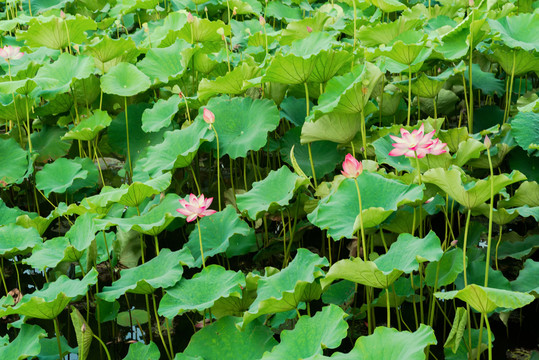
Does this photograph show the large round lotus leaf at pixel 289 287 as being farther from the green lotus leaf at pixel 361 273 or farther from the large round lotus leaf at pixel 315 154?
the large round lotus leaf at pixel 315 154

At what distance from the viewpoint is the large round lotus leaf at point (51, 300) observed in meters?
1.44

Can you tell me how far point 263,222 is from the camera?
198cm

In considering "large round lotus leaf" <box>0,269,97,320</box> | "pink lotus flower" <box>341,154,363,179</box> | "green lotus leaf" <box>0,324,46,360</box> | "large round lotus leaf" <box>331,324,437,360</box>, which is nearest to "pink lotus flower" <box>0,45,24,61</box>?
"large round lotus leaf" <box>0,269,97,320</box>

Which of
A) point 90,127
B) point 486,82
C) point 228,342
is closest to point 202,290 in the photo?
point 228,342

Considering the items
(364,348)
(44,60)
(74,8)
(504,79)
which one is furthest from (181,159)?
(74,8)

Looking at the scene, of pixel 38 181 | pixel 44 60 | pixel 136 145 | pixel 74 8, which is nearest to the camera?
pixel 38 181

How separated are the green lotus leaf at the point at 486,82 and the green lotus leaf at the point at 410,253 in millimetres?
1065

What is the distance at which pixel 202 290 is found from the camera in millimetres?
1516

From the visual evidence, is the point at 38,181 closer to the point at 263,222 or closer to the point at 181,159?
the point at 181,159

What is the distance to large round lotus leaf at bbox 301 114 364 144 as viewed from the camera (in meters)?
1.87

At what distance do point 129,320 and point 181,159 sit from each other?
0.53m

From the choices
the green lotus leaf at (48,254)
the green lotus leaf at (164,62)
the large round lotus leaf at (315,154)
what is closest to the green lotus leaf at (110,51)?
the green lotus leaf at (164,62)

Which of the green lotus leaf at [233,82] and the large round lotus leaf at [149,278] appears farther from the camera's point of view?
the green lotus leaf at [233,82]

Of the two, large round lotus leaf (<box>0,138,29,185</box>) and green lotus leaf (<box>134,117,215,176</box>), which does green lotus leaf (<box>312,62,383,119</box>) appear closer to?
green lotus leaf (<box>134,117,215,176</box>)
